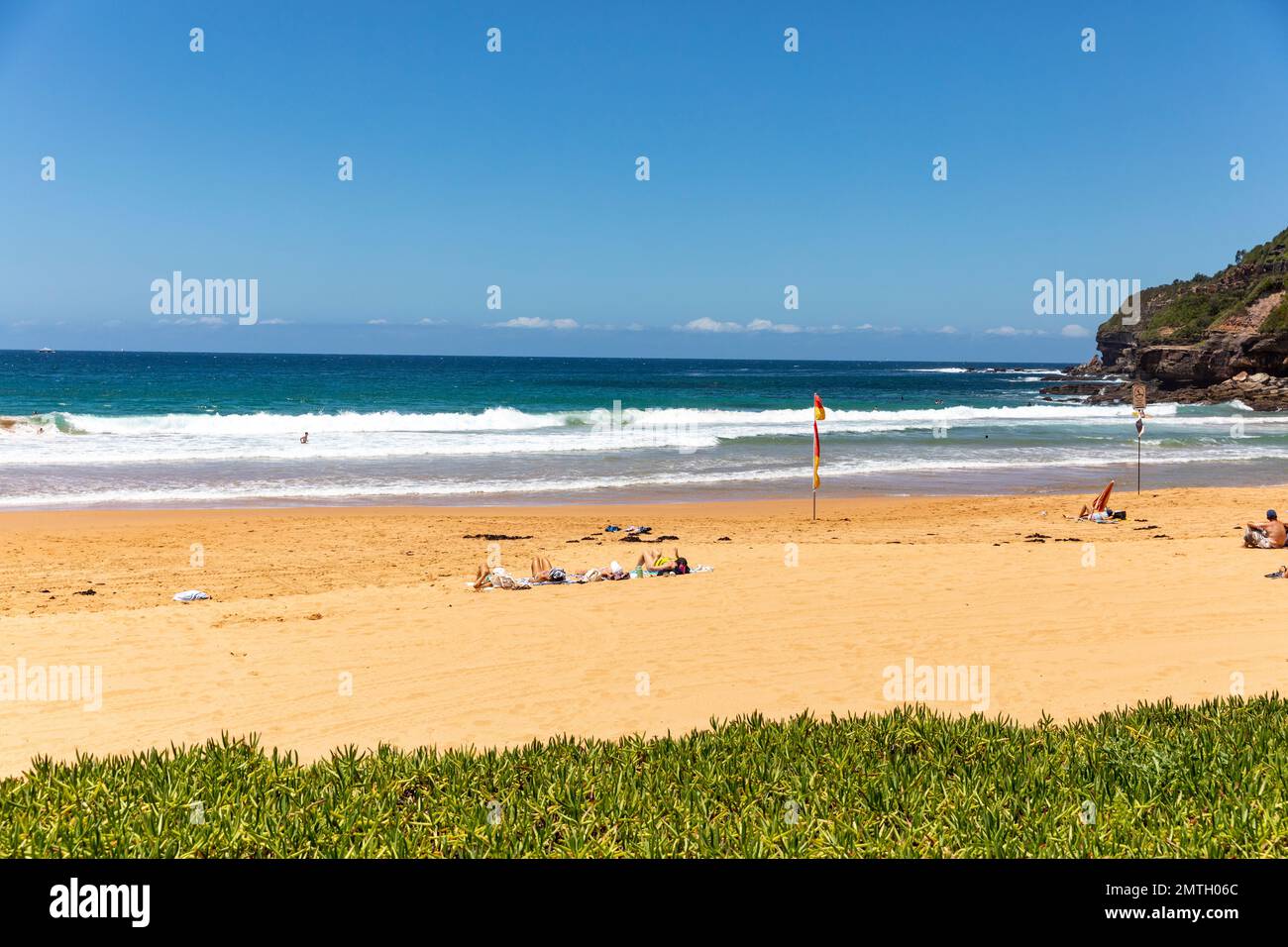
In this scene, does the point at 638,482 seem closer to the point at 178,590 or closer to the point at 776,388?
the point at 178,590

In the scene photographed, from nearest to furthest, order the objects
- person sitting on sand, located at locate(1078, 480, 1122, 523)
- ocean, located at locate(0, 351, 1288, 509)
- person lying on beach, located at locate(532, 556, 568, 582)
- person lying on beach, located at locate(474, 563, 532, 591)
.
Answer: person lying on beach, located at locate(474, 563, 532, 591) < person lying on beach, located at locate(532, 556, 568, 582) < person sitting on sand, located at locate(1078, 480, 1122, 523) < ocean, located at locate(0, 351, 1288, 509)

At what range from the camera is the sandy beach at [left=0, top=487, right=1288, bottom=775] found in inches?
278

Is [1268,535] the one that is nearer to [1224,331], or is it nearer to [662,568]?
[662,568]

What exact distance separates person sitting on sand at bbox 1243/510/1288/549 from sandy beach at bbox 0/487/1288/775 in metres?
0.39

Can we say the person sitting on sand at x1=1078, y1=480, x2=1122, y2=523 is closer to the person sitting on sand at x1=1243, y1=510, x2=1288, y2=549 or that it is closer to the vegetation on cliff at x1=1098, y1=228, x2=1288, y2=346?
the person sitting on sand at x1=1243, y1=510, x2=1288, y2=549

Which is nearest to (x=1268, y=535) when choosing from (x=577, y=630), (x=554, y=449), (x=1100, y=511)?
(x=1100, y=511)

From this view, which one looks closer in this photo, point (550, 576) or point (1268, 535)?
point (550, 576)

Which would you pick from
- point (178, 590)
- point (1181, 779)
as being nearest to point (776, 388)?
point (178, 590)

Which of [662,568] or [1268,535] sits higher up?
[1268,535]

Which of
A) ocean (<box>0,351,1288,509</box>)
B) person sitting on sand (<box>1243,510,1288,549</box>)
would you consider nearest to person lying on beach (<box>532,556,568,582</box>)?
ocean (<box>0,351,1288,509</box>)

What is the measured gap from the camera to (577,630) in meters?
9.50

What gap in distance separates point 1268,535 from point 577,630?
36.0 ft

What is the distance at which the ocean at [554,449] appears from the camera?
2338 centimetres
